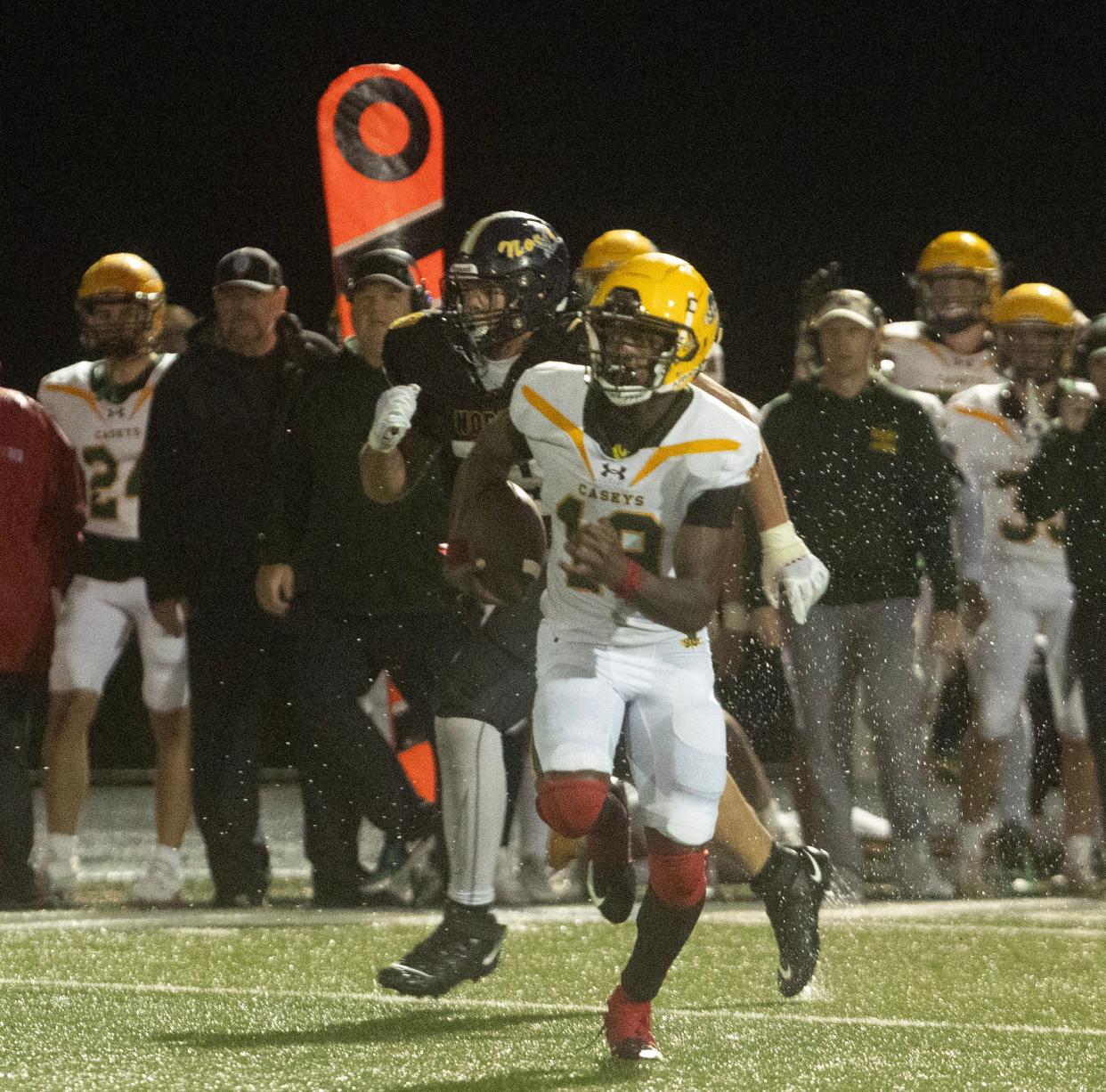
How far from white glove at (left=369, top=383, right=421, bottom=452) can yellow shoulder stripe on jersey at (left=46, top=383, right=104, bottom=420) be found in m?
1.98

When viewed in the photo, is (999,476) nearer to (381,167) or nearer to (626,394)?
(381,167)

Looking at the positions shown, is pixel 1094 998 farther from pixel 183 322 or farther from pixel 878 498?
pixel 183 322

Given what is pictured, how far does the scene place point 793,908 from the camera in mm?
4801

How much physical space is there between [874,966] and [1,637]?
9.30 ft

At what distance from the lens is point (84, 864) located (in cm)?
770

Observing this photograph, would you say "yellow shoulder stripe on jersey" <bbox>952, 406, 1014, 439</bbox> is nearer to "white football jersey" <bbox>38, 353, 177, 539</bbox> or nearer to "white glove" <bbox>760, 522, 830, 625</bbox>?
"white football jersey" <bbox>38, 353, 177, 539</bbox>

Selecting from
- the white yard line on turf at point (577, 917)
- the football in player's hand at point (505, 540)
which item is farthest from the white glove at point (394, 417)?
the white yard line on turf at point (577, 917)

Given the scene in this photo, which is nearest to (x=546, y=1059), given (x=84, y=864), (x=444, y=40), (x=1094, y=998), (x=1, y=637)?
(x=1094, y=998)

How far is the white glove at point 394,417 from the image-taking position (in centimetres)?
518

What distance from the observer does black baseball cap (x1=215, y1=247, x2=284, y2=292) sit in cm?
672

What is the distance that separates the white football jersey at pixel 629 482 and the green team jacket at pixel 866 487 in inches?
89.3

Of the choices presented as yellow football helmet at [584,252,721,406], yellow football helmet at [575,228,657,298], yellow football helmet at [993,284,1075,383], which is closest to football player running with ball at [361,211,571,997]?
yellow football helmet at [584,252,721,406]

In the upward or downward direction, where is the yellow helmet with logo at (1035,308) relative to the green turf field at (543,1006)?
upward

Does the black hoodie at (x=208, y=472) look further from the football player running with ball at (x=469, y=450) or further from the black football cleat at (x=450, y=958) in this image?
the black football cleat at (x=450, y=958)
